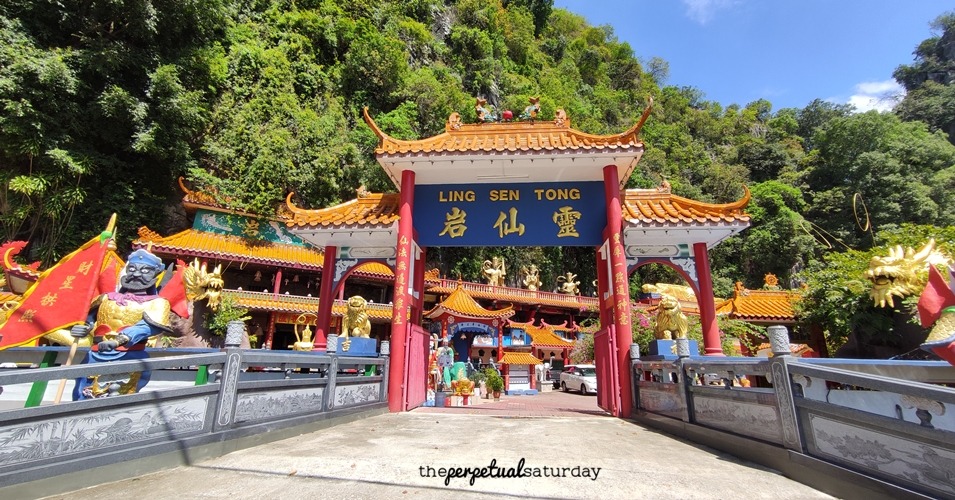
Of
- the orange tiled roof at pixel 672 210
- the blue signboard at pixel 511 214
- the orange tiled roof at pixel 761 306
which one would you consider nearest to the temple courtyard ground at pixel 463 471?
the orange tiled roof at pixel 672 210

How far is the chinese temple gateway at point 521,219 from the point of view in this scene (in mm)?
7566

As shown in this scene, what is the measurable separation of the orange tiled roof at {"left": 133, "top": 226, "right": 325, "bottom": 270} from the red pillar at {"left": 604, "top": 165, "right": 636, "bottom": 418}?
17563 millimetres

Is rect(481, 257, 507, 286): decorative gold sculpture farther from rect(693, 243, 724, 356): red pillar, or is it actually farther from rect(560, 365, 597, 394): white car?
rect(693, 243, 724, 356): red pillar

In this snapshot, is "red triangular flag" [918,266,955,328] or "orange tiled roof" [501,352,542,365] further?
"orange tiled roof" [501,352,542,365]

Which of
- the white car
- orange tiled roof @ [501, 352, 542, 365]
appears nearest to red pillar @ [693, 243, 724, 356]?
orange tiled roof @ [501, 352, 542, 365]

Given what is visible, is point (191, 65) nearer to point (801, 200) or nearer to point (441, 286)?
point (441, 286)

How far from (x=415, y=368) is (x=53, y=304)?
5235 millimetres

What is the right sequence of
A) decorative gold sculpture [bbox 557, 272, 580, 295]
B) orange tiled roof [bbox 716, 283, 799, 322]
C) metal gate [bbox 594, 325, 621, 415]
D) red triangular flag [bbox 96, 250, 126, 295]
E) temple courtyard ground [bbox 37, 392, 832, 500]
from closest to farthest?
1. temple courtyard ground [bbox 37, 392, 832, 500]
2. red triangular flag [bbox 96, 250, 126, 295]
3. metal gate [bbox 594, 325, 621, 415]
4. orange tiled roof [bbox 716, 283, 799, 322]
5. decorative gold sculpture [bbox 557, 272, 580, 295]

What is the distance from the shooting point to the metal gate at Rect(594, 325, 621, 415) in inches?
283

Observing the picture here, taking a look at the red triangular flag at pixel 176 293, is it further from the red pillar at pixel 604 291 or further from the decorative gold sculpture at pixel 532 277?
the decorative gold sculpture at pixel 532 277

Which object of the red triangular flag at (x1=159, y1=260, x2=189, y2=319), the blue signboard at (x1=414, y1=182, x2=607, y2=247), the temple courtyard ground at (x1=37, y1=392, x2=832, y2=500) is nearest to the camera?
the temple courtyard ground at (x1=37, y1=392, x2=832, y2=500)

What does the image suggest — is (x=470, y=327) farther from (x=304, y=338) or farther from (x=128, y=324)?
(x=128, y=324)

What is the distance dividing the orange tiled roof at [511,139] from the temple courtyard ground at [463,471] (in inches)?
200

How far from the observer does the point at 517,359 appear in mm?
20016
